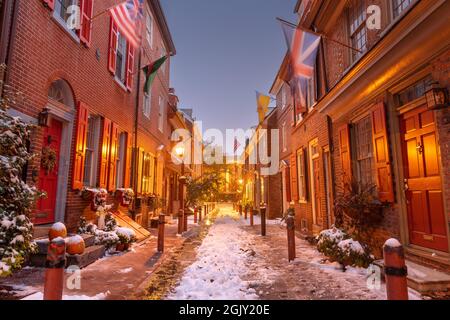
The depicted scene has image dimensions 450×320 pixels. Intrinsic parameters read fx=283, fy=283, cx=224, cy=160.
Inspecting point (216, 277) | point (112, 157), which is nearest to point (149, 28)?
point (112, 157)

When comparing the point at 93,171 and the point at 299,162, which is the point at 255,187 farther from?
the point at 93,171

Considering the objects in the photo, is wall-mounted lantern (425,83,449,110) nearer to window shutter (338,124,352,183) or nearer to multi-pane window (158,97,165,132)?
window shutter (338,124,352,183)

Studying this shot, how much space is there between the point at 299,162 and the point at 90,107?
325 inches

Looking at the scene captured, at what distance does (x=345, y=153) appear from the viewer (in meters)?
7.26

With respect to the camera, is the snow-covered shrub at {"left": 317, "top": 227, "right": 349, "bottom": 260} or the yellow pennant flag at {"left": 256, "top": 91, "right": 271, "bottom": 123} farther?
the yellow pennant flag at {"left": 256, "top": 91, "right": 271, "bottom": 123}

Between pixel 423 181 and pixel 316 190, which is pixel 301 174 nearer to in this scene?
pixel 316 190

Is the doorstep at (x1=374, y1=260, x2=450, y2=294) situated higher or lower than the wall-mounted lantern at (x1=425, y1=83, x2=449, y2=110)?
lower

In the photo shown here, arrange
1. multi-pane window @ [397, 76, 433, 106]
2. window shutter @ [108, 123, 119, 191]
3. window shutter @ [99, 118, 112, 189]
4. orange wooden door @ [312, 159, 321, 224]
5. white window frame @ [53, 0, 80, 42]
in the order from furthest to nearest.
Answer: orange wooden door @ [312, 159, 321, 224]
window shutter @ [108, 123, 119, 191]
window shutter @ [99, 118, 112, 189]
white window frame @ [53, 0, 80, 42]
multi-pane window @ [397, 76, 433, 106]

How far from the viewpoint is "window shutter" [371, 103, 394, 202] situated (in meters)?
5.26

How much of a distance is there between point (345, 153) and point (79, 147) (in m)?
6.63

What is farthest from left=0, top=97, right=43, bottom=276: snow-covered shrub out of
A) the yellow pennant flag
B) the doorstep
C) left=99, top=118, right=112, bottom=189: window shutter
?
the yellow pennant flag

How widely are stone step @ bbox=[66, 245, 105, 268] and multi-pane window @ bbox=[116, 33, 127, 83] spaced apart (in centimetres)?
622
